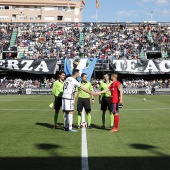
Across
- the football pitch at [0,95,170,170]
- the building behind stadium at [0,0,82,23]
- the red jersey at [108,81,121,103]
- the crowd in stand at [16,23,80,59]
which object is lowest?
the football pitch at [0,95,170,170]

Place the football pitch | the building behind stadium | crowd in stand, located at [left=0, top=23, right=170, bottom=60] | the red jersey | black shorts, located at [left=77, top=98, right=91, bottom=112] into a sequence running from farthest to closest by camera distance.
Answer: the building behind stadium, crowd in stand, located at [left=0, top=23, right=170, bottom=60], black shorts, located at [left=77, top=98, right=91, bottom=112], the red jersey, the football pitch

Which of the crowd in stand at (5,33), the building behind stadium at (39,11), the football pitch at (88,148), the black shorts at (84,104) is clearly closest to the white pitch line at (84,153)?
the football pitch at (88,148)

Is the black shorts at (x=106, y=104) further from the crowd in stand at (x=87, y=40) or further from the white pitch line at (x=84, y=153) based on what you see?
the crowd in stand at (x=87, y=40)

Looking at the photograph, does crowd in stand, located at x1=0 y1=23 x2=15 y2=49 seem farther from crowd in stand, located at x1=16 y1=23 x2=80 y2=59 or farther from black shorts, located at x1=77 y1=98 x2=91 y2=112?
black shorts, located at x1=77 y1=98 x2=91 y2=112

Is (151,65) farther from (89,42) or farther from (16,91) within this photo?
(16,91)

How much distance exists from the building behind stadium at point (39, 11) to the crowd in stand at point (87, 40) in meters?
35.3

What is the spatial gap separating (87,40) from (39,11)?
42.9 metres

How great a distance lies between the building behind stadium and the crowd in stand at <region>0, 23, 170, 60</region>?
35345mm

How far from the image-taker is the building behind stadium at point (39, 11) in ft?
312

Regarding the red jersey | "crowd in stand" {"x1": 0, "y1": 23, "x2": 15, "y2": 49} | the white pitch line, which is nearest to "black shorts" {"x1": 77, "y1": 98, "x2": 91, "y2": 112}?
the red jersey

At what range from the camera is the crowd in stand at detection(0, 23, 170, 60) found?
54.4 metres

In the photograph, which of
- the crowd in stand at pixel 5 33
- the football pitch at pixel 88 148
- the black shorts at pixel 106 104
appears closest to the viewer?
the football pitch at pixel 88 148

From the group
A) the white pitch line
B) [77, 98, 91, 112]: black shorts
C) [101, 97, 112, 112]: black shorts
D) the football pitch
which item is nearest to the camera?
the white pitch line
